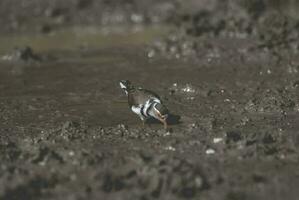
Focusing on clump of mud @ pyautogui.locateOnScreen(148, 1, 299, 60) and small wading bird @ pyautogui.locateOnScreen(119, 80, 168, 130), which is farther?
clump of mud @ pyautogui.locateOnScreen(148, 1, 299, 60)

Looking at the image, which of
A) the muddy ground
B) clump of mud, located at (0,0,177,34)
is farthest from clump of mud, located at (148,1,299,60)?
clump of mud, located at (0,0,177,34)

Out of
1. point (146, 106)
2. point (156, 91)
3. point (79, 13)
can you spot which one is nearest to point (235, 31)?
point (156, 91)

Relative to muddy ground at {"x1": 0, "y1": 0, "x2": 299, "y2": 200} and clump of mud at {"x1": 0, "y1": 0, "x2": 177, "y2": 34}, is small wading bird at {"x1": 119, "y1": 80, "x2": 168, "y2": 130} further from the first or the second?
clump of mud at {"x1": 0, "y1": 0, "x2": 177, "y2": 34}

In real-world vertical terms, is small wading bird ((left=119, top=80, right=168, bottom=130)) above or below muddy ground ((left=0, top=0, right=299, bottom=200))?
above

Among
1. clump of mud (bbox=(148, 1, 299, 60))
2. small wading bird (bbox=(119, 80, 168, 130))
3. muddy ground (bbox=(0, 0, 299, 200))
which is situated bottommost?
muddy ground (bbox=(0, 0, 299, 200))

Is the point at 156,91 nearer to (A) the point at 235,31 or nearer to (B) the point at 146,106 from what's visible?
(B) the point at 146,106

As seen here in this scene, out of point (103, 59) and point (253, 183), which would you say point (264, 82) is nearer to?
point (103, 59)
